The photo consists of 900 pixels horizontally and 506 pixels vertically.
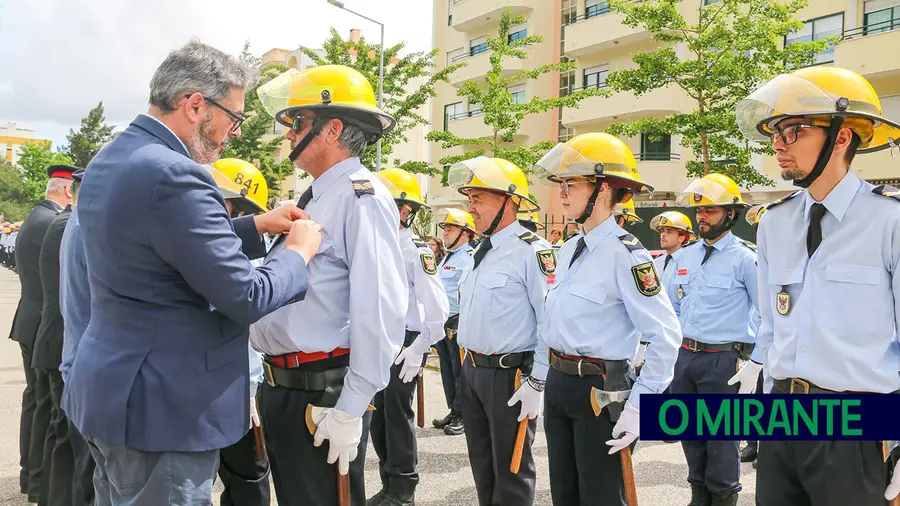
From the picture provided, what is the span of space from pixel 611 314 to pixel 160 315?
2408 mm

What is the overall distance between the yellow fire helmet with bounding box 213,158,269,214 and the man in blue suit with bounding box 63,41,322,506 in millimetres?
2686

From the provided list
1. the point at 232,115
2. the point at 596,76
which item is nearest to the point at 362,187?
the point at 232,115

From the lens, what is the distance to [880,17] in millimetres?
19406

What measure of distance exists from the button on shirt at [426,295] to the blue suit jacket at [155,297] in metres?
3.15

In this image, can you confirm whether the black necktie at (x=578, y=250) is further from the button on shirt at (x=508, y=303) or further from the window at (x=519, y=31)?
the window at (x=519, y=31)

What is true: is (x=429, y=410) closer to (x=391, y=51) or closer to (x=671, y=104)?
(x=391, y=51)

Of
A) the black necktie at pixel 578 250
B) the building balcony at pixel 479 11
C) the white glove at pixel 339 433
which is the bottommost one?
the white glove at pixel 339 433

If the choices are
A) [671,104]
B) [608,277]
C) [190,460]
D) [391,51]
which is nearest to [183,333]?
[190,460]

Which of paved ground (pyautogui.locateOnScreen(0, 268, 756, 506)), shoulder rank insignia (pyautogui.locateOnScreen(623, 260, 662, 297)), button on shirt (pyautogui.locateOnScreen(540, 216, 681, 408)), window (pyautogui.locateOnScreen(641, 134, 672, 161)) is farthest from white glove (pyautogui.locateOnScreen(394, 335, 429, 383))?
window (pyautogui.locateOnScreen(641, 134, 672, 161))

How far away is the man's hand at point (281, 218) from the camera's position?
272cm

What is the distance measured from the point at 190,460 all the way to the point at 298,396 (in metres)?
0.57

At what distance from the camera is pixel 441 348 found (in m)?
8.63

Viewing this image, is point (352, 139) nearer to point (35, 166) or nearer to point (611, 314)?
point (611, 314)

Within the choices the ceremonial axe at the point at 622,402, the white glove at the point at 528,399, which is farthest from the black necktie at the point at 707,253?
the ceremonial axe at the point at 622,402
